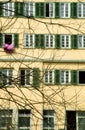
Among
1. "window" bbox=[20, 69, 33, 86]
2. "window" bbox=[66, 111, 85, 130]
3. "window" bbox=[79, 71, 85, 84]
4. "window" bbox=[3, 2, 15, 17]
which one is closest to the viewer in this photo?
"window" bbox=[3, 2, 15, 17]

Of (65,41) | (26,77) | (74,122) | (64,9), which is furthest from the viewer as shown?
(64,9)

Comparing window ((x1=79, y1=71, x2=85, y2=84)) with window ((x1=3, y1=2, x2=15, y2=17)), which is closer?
window ((x1=3, y1=2, x2=15, y2=17))

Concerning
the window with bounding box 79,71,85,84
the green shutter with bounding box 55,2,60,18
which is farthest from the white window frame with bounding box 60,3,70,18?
the window with bounding box 79,71,85,84

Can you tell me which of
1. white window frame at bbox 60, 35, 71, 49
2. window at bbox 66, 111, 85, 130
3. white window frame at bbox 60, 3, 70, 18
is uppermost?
white window frame at bbox 60, 3, 70, 18

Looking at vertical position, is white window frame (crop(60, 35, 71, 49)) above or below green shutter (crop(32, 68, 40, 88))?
above

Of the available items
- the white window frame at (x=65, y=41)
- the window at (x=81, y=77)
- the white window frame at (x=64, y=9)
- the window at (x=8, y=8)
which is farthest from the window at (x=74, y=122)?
the white window frame at (x=64, y=9)

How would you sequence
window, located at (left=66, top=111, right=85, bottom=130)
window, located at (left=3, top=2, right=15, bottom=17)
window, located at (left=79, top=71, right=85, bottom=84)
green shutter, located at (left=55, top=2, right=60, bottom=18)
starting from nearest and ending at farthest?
window, located at (left=3, top=2, right=15, bottom=17), window, located at (left=66, top=111, right=85, bottom=130), green shutter, located at (left=55, top=2, right=60, bottom=18), window, located at (left=79, top=71, right=85, bottom=84)

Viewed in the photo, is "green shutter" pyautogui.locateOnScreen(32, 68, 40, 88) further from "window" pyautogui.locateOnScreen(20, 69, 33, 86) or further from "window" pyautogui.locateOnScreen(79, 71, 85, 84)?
"window" pyautogui.locateOnScreen(79, 71, 85, 84)

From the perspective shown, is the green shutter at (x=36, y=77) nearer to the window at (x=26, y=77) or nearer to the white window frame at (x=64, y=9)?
the window at (x=26, y=77)

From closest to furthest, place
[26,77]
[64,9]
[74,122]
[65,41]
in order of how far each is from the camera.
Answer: [26,77] → [74,122] → [65,41] → [64,9]

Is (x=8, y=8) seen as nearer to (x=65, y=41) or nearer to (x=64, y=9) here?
(x=65, y=41)

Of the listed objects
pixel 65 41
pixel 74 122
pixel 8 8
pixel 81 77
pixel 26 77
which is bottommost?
pixel 74 122

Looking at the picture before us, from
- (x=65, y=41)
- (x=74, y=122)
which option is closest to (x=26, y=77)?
(x=74, y=122)

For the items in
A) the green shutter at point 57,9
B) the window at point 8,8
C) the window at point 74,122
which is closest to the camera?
the window at point 8,8
